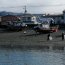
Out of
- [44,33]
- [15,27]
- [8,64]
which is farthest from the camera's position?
[15,27]

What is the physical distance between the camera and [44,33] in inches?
2060

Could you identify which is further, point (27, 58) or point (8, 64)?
point (27, 58)

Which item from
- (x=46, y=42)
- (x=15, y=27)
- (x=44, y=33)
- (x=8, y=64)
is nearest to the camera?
(x=8, y=64)

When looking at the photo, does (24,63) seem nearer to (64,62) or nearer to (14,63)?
(14,63)

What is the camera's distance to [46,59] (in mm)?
25391

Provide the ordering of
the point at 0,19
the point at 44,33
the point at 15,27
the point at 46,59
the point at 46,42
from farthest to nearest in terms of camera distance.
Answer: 1. the point at 0,19
2. the point at 15,27
3. the point at 44,33
4. the point at 46,42
5. the point at 46,59

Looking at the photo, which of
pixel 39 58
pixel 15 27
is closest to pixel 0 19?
pixel 15 27

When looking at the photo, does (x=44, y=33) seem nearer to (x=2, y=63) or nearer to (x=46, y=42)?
(x=46, y=42)

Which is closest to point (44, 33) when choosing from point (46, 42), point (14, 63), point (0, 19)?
point (46, 42)

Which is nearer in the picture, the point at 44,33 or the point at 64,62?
the point at 64,62

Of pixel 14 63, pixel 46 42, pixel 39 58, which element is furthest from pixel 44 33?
pixel 14 63

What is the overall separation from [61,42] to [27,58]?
48.3 ft

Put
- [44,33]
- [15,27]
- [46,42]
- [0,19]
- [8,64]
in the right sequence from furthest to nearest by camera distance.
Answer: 1. [0,19]
2. [15,27]
3. [44,33]
4. [46,42]
5. [8,64]

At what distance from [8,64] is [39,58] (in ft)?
13.7
